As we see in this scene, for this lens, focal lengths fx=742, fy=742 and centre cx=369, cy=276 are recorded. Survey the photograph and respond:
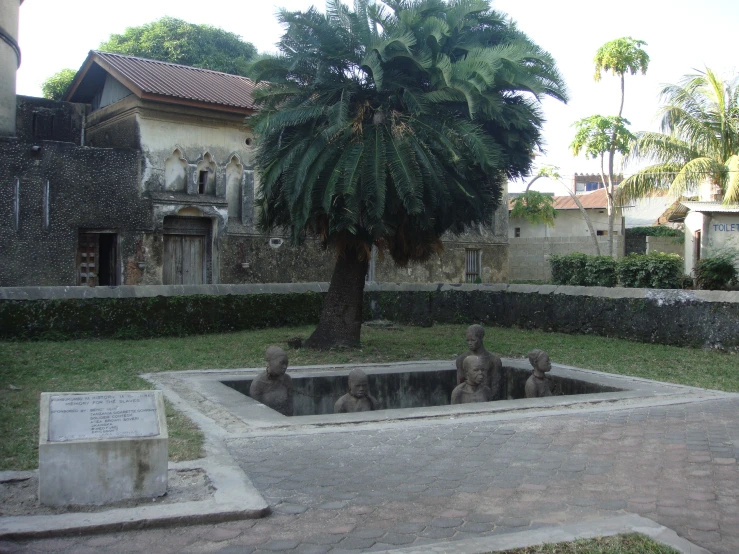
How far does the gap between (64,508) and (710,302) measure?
11667mm

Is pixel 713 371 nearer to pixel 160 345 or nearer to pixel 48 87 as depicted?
pixel 160 345


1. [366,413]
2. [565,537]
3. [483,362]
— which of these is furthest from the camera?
[483,362]

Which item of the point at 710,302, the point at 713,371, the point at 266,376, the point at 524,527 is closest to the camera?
the point at 524,527

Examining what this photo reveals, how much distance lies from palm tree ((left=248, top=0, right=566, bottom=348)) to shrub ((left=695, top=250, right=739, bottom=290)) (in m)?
5.05

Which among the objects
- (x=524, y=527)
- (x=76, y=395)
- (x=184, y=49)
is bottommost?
(x=524, y=527)

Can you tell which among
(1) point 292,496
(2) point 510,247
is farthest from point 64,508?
(2) point 510,247

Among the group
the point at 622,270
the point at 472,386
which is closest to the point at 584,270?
the point at 622,270

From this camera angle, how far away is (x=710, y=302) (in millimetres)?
13078

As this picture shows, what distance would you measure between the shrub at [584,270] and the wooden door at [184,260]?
9655 millimetres

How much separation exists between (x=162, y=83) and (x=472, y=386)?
14652 mm

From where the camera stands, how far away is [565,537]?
411cm

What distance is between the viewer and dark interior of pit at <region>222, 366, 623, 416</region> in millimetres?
9294

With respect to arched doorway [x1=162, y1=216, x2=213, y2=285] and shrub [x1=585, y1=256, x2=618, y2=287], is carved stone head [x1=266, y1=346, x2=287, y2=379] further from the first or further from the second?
arched doorway [x1=162, y1=216, x2=213, y2=285]

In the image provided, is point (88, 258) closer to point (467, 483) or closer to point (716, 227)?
point (716, 227)
